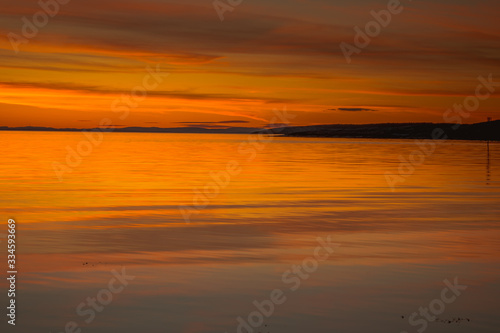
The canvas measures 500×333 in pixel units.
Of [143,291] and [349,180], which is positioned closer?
[143,291]

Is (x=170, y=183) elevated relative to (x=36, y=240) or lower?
elevated

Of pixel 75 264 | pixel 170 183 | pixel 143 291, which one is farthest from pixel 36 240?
pixel 170 183

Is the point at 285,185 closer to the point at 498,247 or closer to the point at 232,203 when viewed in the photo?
the point at 232,203

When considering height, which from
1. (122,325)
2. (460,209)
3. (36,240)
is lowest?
(122,325)

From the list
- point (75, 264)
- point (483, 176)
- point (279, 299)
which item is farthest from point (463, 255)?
point (483, 176)

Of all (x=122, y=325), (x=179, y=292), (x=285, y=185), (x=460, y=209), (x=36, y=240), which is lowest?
(x=122, y=325)

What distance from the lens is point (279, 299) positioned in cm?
1395

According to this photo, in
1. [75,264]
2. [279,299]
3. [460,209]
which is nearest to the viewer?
[279,299]

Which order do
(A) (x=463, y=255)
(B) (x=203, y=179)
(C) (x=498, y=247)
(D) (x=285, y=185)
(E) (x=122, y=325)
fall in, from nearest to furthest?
(E) (x=122, y=325)
(A) (x=463, y=255)
(C) (x=498, y=247)
(D) (x=285, y=185)
(B) (x=203, y=179)

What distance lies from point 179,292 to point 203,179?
30.8m

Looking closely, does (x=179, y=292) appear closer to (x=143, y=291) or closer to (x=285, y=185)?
(x=143, y=291)

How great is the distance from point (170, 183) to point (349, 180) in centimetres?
1188

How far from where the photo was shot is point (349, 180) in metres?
45.2

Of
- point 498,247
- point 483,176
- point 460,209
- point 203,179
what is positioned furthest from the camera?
point 483,176
